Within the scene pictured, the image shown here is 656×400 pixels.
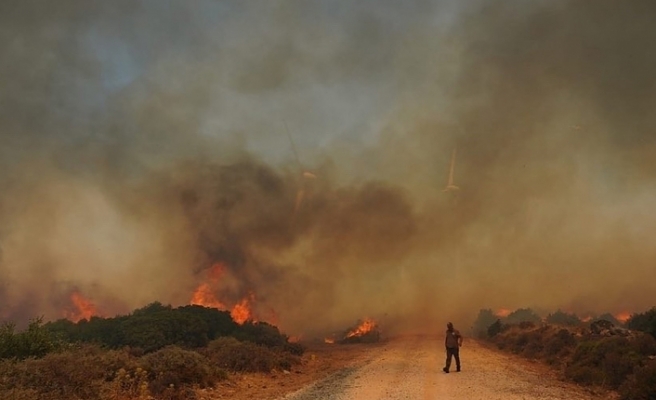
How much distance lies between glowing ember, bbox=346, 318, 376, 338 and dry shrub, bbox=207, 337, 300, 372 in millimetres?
31091

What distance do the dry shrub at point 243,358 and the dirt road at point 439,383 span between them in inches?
144

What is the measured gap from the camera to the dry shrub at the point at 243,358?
838 inches

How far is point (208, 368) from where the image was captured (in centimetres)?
1748

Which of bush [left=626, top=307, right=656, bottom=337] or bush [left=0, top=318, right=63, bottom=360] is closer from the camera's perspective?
bush [left=0, top=318, right=63, bottom=360]

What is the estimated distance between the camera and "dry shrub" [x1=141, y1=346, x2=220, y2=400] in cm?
1462

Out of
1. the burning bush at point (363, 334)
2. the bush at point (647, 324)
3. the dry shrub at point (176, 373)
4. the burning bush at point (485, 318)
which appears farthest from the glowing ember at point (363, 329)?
the dry shrub at point (176, 373)

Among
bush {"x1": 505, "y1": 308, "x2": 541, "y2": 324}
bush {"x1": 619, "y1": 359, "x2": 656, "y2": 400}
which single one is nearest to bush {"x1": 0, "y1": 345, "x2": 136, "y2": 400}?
bush {"x1": 619, "y1": 359, "x2": 656, "y2": 400}

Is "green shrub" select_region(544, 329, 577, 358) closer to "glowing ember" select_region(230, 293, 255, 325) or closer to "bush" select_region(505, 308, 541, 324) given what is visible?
"glowing ember" select_region(230, 293, 255, 325)

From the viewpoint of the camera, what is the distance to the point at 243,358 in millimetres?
22016

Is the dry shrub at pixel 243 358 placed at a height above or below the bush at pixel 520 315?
below

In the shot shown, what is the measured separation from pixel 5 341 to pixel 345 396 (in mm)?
12824

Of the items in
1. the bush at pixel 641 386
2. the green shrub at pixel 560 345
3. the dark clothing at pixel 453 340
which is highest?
the dark clothing at pixel 453 340

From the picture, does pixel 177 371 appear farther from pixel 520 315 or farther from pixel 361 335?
pixel 520 315

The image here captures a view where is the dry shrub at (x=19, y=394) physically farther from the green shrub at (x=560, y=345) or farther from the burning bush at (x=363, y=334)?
the burning bush at (x=363, y=334)
